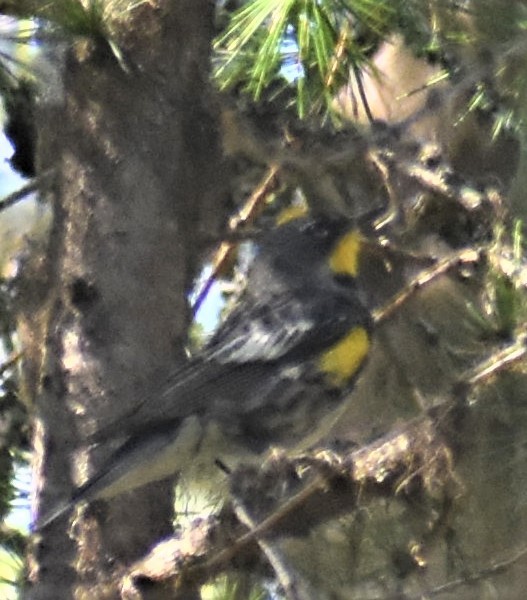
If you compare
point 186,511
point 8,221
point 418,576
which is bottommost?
point 418,576

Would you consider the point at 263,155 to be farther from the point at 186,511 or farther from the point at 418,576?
the point at 418,576

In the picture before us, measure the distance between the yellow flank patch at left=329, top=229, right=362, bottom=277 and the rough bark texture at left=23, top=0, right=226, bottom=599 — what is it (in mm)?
450

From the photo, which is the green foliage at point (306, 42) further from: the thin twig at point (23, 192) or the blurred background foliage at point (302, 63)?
the thin twig at point (23, 192)

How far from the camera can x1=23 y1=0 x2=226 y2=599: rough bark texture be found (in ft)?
7.04

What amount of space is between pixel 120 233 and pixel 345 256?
27.7 inches

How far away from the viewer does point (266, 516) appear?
6.00 feet

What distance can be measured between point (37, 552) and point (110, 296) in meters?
0.50

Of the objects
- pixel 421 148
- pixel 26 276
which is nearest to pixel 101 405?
pixel 26 276

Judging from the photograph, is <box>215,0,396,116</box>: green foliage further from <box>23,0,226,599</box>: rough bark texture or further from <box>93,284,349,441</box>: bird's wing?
<box>93,284,349,441</box>: bird's wing

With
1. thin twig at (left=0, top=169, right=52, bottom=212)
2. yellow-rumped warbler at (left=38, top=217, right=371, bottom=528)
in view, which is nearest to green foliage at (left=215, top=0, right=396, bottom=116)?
thin twig at (left=0, top=169, right=52, bottom=212)

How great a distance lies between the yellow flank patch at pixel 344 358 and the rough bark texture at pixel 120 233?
345 millimetres

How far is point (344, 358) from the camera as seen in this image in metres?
2.49

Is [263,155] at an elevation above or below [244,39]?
below

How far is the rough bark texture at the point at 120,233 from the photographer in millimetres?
2145
